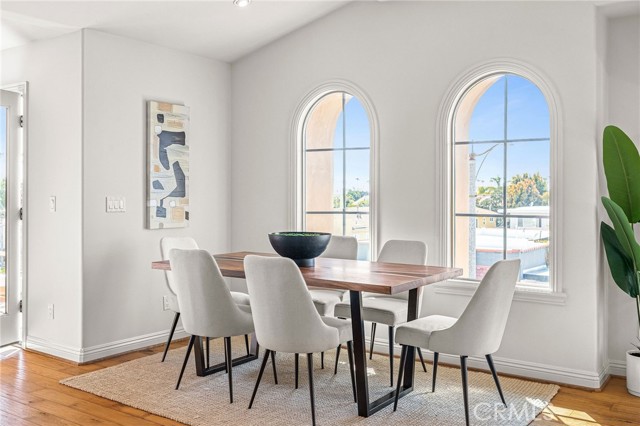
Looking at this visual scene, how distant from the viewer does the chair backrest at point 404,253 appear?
13.9 feet

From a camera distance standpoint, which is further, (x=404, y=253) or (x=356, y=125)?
(x=356, y=125)

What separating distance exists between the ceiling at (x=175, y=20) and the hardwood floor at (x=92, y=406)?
249 centimetres

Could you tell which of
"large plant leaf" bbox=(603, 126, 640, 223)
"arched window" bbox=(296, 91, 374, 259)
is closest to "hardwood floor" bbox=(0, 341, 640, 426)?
"large plant leaf" bbox=(603, 126, 640, 223)

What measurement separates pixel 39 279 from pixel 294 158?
2310 millimetres

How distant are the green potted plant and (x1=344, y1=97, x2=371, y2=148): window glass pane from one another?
1.89 meters

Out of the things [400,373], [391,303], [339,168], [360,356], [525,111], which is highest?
[525,111]

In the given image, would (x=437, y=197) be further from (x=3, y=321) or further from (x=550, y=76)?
(x=3, y=321)

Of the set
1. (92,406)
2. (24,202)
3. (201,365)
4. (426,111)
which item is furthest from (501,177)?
(24,202)

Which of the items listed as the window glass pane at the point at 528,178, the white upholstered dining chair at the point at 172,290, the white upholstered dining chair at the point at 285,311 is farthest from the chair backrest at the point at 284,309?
the window glass pane at the point at 528,178

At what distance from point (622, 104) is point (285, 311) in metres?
2.77

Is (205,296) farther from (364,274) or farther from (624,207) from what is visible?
(624,207)

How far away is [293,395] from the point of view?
11.9 ft

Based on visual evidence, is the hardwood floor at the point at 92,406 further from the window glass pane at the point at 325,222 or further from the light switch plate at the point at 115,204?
the window glass pane at the point at 325,222

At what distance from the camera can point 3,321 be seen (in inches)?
189
